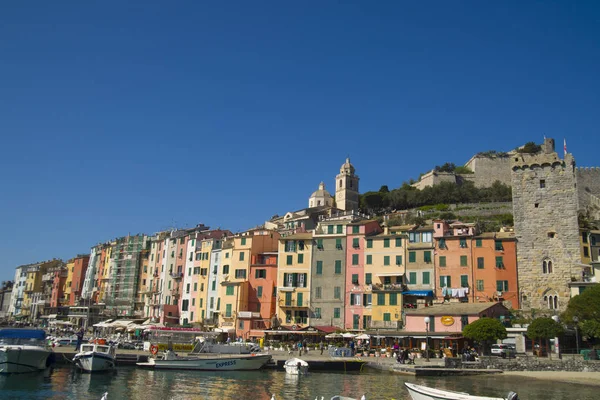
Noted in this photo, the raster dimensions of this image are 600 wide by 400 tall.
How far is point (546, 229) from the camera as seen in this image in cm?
5294

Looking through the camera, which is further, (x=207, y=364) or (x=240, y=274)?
(x=240, y=274)

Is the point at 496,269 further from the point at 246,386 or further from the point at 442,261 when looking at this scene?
the point at 246,386

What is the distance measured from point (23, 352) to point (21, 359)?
0.48m

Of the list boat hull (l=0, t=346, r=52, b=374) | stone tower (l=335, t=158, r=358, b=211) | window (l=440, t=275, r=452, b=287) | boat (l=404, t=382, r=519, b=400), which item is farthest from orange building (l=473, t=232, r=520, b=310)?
stone tower (l=335, t=158, r=358, b=211)

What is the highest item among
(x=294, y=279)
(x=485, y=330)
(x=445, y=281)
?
(x=294, y=279)

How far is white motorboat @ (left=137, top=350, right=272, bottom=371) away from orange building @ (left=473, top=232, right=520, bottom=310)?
22.4m

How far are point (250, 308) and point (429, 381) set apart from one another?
29.7 metres

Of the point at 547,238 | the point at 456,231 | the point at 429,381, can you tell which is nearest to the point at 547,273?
the point at 547,238

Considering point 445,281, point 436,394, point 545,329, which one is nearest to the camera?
point 436,394

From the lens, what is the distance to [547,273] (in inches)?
2037

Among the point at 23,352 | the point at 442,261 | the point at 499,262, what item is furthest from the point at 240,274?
the point at 23,352

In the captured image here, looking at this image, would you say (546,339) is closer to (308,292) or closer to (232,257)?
(308,292)

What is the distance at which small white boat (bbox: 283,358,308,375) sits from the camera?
40.4 metres

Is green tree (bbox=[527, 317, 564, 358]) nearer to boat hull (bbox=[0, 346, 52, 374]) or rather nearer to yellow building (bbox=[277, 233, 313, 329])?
yellow building (bbox=[277, 233, 313, 329])
